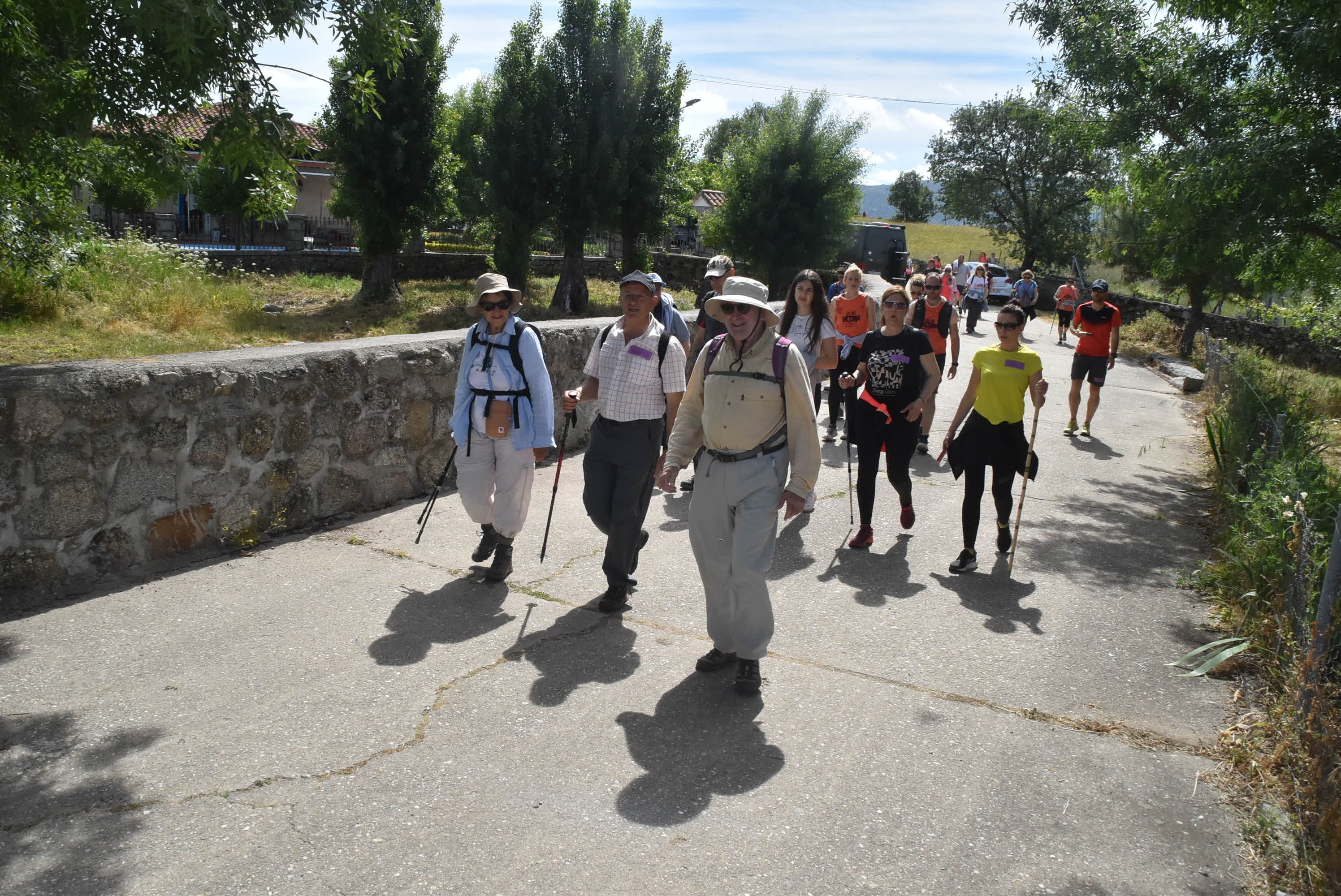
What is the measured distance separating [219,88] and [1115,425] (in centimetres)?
1099

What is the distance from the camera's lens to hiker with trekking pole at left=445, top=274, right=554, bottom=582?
578 cm

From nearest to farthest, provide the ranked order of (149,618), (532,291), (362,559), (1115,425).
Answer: (149,618) → (362,559) → (1115,425) → (532,291)

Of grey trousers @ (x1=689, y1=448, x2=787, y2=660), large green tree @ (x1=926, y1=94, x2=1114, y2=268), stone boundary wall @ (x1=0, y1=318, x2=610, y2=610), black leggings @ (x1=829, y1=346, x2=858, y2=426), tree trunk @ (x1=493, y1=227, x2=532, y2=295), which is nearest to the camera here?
grey trousers @ (x1=689, y1=448, x2=787, y2=660)

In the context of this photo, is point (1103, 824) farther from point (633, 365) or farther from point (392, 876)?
point (633, 365)

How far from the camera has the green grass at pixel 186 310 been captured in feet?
36.4

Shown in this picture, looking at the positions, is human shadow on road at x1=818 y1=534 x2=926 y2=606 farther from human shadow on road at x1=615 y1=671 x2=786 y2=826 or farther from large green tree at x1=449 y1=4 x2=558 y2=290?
large green tree at x1=449 y1=4 x2=558 y2=290

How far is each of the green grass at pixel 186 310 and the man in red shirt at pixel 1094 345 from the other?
9.52 meters

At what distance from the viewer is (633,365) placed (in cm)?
545

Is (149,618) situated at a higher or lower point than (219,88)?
lower

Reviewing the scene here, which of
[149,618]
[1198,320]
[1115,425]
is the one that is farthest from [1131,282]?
[149,618]

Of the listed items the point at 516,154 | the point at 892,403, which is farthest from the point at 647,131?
the point at 892,403

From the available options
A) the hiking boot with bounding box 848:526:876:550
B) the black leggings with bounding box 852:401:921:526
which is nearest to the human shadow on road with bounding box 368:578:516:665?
the hiking boot with bounding box 848:526:876:550

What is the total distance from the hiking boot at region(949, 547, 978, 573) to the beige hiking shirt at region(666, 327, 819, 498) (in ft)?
7.47

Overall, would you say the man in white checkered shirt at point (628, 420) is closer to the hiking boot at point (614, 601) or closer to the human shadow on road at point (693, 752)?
the hiking boot at point (614, 601)
